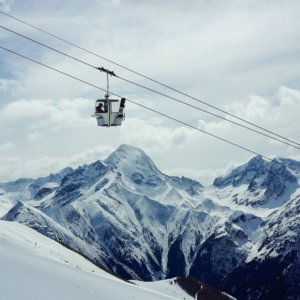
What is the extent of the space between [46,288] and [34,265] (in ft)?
29.4

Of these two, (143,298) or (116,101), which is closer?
(116,101)

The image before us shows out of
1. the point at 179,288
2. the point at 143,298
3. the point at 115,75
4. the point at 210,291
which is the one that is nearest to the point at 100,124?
the point at 115,75

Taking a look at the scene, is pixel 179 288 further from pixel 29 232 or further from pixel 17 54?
pixel 17 54

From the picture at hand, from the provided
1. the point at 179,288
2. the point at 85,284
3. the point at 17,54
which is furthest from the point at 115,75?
Answer: the point at 179,288

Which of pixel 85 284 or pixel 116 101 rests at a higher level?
pixel 116 101

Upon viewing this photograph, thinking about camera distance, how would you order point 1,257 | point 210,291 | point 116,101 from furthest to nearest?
1. point 210,291
2. point 1,257
3. point 116,101

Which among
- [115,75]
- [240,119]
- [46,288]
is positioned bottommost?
[46,288]

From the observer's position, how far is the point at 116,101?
38594 mm

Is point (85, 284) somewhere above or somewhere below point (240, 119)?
below

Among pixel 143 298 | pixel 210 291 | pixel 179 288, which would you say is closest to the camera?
pixel 143 298

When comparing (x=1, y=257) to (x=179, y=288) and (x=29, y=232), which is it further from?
(x=179, y=288)

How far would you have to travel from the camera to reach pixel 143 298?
1838 inches

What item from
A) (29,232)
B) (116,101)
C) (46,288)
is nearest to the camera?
(46,288)

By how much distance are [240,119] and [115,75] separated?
24.4 feet
